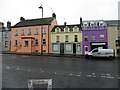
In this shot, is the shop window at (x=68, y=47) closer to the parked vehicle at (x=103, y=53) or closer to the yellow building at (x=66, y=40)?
the yellow building at (x=66, y=40)

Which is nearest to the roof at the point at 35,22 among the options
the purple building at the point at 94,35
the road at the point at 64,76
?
the purple building at the point at 94,35

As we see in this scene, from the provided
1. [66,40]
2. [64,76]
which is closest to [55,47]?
[66,40]

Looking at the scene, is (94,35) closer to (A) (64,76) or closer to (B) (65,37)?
(B) (65,37)

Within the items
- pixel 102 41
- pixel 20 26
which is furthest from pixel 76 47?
pixel 20 26

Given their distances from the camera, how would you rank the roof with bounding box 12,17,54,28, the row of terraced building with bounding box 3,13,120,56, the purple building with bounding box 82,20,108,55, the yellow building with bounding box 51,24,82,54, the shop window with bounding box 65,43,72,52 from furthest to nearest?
the roof with bounding box 12,17,54,28
the shop window with bounding box 65,43,72,52
the yellow building with bounding box 51,24,82,54
the purple building with bounding box 82,20,108,55
the row of terraced building with bounding box 3,13,120,56

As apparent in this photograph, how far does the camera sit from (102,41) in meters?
41.9

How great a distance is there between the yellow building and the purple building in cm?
120

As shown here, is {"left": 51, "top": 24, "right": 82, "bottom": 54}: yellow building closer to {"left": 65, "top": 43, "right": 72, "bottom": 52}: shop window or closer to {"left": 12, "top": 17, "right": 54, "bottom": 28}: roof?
{"left": 65, "top": 43, "right": 72, "bottom": 52}: shop window

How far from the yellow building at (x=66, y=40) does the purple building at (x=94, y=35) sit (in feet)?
3.93

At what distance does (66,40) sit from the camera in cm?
4488

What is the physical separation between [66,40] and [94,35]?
693 centimetres

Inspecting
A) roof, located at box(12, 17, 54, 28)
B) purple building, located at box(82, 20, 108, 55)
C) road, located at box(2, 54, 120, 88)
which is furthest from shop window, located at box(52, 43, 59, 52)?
road, located at box(2, 54, 120, 88)

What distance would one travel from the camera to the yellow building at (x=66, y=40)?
1720 inches

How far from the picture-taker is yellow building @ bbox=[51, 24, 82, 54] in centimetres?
4369
